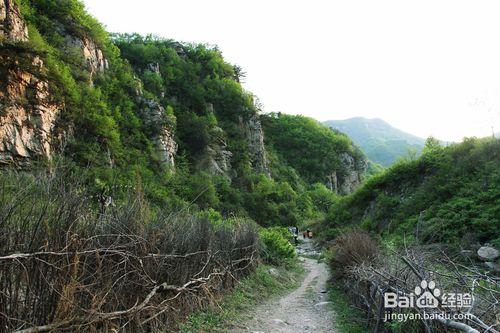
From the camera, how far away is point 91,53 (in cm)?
2480

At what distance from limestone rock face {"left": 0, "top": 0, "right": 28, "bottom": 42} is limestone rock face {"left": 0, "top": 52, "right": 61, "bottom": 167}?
42.0 inches

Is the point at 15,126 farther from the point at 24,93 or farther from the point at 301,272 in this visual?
the point at 301,272

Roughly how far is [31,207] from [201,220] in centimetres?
487

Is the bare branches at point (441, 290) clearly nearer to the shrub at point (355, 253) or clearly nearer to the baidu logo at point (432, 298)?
the baidu logo at point (432, 298)

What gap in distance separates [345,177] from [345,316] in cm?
5142

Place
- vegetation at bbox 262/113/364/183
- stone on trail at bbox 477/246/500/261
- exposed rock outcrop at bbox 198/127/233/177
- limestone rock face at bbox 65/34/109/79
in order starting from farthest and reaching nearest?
vegetation at bbox 262/113/364/183 → exposed rock outcrop at bbox 198/127/233/177 → limestone rock face at bbox 65/34/109/79 → stone on trail at bbox 477/246/500/261

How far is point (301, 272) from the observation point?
584 inches

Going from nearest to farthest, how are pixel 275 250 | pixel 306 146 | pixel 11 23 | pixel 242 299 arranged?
pixel 242 299 → pixel 275 250 → pixel 11 23 → pixel 306 146

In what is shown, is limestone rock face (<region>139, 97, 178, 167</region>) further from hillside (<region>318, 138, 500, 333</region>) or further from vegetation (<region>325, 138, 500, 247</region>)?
vegetation (<region>325, 138, 500, 247</region>)

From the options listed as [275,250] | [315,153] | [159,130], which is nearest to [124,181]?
[275,250]

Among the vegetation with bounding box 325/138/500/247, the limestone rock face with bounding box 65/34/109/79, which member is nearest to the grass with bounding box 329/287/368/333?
the vegetation with bounding box 325/138/500/247

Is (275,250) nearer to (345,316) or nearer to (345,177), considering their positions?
(345,316)

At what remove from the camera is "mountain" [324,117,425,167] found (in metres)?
119

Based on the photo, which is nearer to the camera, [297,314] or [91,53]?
[297,314]
